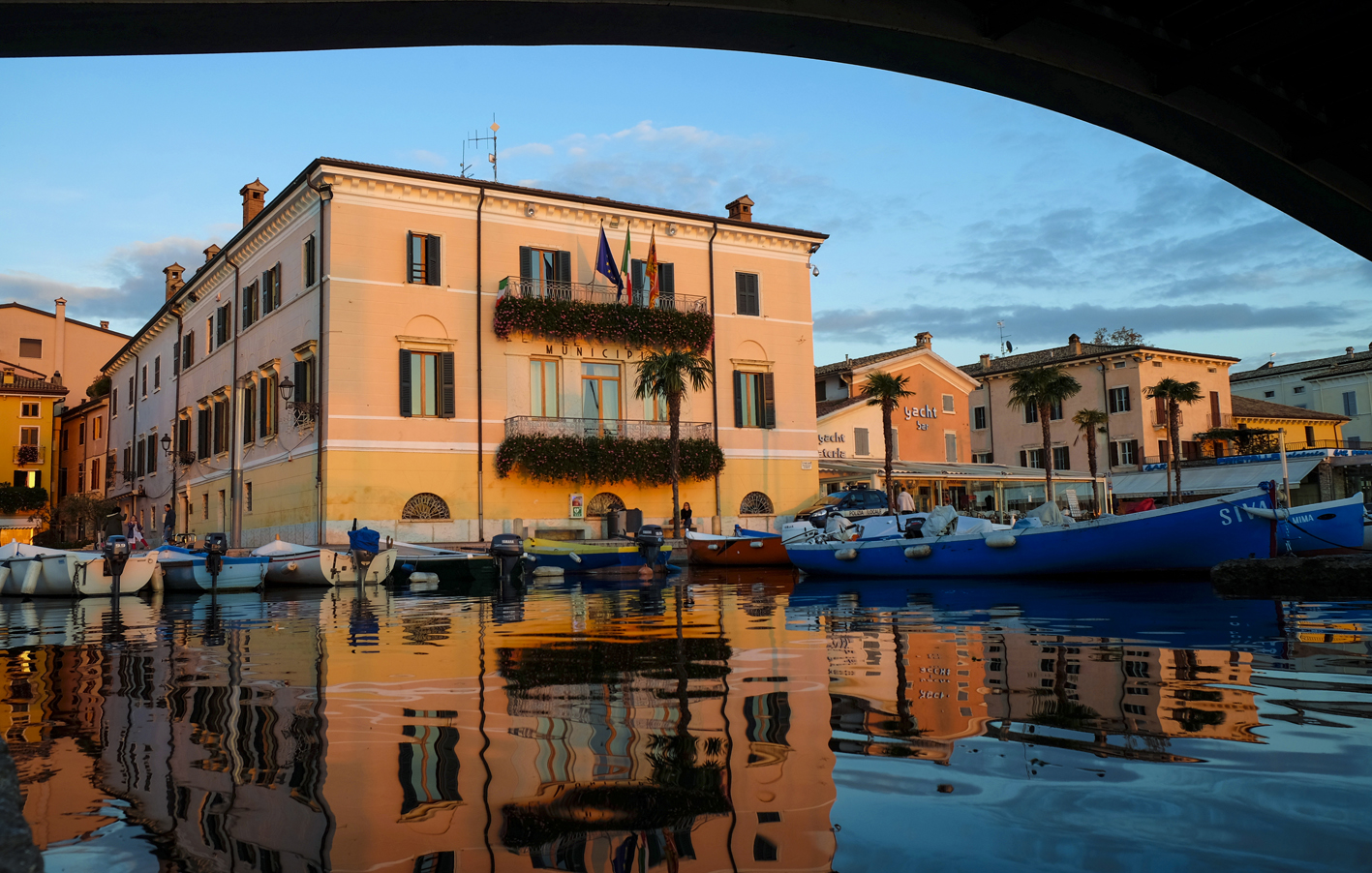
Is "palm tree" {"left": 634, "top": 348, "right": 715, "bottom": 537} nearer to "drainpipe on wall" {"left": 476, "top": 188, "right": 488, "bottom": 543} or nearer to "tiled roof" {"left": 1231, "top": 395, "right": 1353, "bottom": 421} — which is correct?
"drainpipe on wall" {"left": 476, "top": 188, "right": 488, "bottom": 543}

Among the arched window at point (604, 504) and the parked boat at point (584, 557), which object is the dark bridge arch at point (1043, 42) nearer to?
the parked boat at point (584, 557)

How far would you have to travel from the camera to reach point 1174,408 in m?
45.2

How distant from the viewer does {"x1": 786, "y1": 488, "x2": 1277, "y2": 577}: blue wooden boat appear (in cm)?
1725

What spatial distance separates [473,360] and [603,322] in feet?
14.2

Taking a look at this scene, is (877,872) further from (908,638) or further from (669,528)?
(669,528)

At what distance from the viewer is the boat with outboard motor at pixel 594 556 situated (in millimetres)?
25750

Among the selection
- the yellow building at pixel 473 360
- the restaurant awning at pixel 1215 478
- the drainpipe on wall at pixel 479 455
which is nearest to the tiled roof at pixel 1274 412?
the restaurant awning at pixel 1215 478

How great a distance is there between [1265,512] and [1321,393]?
52724mm

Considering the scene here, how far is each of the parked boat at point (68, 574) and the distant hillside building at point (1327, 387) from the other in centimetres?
5777

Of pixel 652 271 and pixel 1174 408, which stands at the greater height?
pixel 652 271

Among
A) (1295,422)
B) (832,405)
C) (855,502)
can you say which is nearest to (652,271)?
(855,502)

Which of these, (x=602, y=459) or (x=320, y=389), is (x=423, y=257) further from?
(x=602, y=459)

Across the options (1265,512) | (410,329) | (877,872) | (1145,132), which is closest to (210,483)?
(410,329)

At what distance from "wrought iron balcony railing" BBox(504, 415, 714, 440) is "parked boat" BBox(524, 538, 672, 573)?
17.5ft
